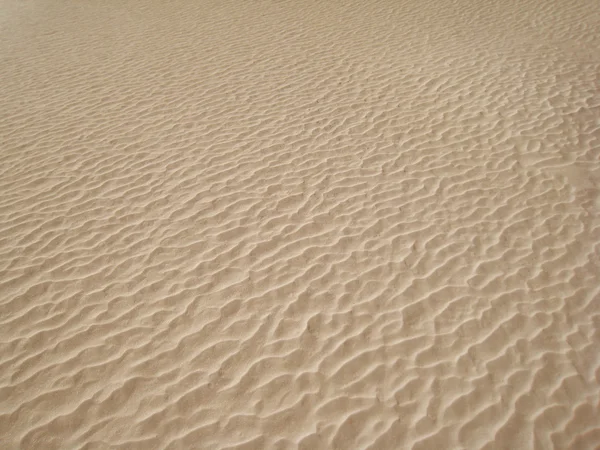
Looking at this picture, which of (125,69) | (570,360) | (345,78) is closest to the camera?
(570,360)

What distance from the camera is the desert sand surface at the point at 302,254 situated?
386 cm

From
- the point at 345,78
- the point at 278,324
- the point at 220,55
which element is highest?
the point at 220,55

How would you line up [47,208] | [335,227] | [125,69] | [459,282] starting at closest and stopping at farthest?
1. [459,282]
2. [335,227]
3. [47,208]
4. [125,69]

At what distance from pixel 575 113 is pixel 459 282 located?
512 centimetres

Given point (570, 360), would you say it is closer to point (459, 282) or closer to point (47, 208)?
point (459, 282)

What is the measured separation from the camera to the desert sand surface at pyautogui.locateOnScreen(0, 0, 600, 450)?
3.86 metres

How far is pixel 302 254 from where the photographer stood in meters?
5.29

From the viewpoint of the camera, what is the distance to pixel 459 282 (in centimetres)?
496

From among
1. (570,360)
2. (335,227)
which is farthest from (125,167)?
(570,360)

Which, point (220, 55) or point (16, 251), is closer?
point (16, 251)

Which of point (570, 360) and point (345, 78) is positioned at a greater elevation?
point (345, 78)

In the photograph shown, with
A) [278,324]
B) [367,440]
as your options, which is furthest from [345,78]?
[367,440]

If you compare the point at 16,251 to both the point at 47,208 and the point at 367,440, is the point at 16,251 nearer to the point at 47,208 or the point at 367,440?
the point at 47,208

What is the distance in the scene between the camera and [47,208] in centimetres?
605
